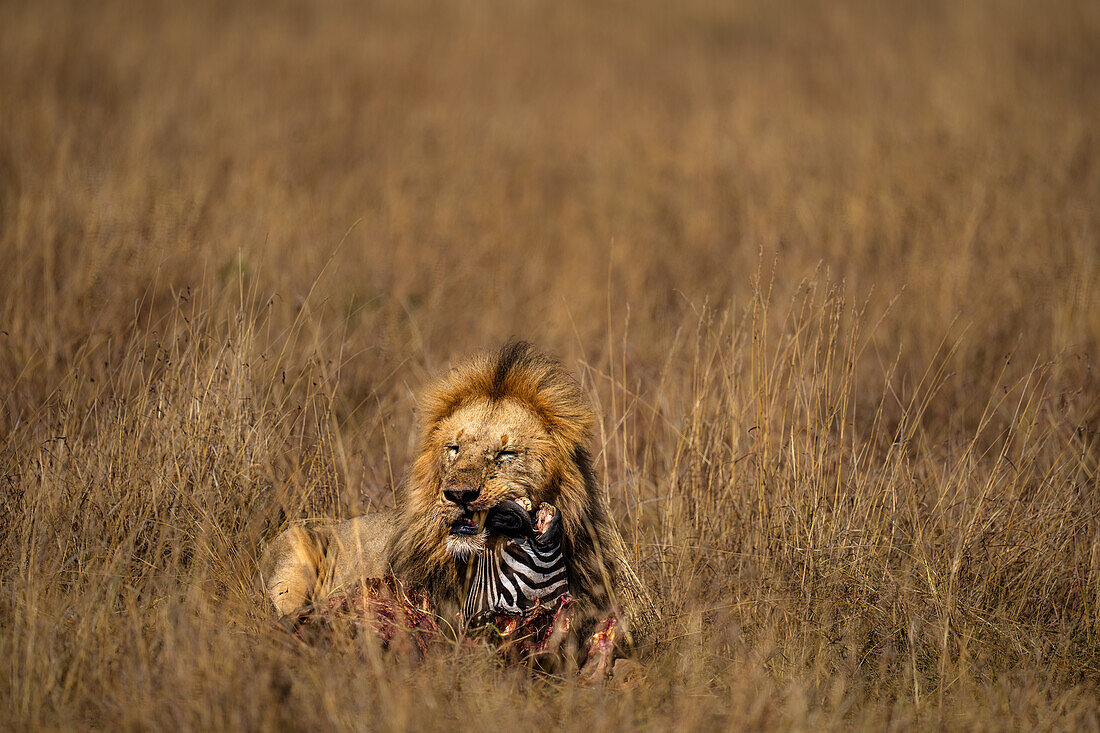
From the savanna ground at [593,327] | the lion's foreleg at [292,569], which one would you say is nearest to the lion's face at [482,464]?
the savanna ground at [593,327]

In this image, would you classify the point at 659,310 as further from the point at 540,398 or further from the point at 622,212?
the point at 540,398

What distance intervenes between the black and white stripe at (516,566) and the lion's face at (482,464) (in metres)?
0.05

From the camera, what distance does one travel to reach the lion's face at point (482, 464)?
2.66 m

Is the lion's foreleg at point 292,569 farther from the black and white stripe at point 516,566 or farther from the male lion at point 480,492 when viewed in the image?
the black and white stripe at point 516,566

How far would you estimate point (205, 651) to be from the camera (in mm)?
2512

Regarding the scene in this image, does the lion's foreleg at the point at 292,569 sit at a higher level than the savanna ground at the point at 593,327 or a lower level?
lower

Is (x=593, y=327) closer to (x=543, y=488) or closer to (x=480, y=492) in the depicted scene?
(x=543, y=488)

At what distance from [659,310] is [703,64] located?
653 cm

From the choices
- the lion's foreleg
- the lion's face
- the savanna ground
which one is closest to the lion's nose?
the lion's face

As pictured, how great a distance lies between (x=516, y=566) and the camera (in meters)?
2.69

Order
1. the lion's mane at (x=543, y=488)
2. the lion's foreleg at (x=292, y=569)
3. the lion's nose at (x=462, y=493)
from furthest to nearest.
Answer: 1. the lion's foreleg at (x=292, y=569)
2. the lion's mane at (x=543, y=488)
3. the lion's nose at (x=462, y=493)

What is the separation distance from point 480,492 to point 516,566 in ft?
0.77

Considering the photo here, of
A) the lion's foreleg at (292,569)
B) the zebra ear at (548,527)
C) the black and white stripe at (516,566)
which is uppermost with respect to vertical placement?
the zebra ear at (548,527)

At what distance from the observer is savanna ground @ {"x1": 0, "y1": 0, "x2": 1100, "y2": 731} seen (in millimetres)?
2883
